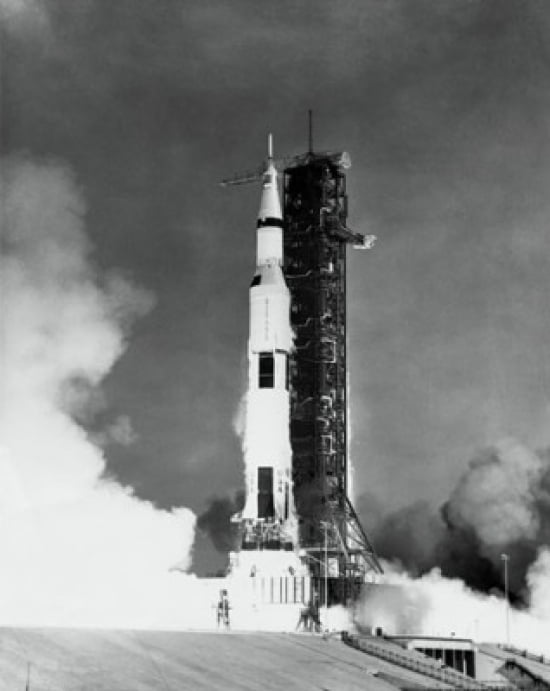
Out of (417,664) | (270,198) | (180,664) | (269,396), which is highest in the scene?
(270,198)

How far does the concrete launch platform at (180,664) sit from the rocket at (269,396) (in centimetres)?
1388

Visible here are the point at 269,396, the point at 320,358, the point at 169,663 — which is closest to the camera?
the point at 169,663

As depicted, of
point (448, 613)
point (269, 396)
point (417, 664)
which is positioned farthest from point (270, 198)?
point (417, 664)

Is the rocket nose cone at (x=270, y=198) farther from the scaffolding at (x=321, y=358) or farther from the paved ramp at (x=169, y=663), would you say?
the paved ramp at (x=169, y=663)

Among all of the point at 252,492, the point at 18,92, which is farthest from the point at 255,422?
the point at 18,92

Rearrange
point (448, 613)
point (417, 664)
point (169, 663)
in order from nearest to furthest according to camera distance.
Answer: point (169, 663)
point (417, 664)
point (448, 613)

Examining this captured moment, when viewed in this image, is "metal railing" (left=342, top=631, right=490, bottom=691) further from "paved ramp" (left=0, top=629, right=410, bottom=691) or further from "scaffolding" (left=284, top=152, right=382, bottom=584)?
"scaffolding" (left=284, top=152, right=382, bottom=584)

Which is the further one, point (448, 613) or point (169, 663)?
point (448, 613)

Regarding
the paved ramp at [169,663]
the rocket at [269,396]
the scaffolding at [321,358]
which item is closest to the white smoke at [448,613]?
the scaffolding at [321,358]

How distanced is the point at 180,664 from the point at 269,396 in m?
25.9

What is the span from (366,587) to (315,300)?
16.3 metres

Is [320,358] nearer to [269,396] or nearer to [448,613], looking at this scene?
[269,396]

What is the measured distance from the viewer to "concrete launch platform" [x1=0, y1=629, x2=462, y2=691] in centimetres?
3638

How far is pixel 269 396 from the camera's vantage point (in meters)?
65.0
